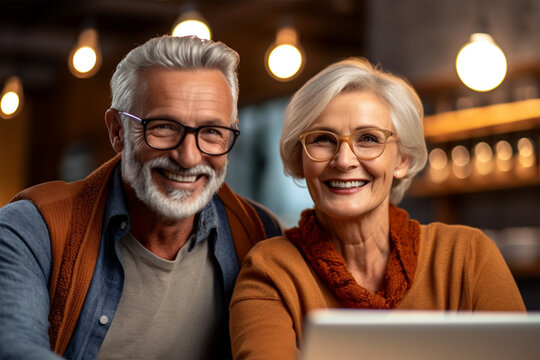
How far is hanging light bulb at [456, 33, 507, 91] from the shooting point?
399 cm

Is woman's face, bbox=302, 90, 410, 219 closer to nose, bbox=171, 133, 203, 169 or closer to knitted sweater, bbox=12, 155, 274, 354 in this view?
nose, bbox=171, 133, 203, 169

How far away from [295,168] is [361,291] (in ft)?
1.35

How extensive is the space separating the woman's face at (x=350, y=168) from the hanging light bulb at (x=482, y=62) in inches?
101

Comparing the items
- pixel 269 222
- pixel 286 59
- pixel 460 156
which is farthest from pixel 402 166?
pixel 460 156

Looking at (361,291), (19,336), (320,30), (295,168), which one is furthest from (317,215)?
(320,30)

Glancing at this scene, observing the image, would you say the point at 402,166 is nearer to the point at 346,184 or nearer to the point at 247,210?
the point at 346,184

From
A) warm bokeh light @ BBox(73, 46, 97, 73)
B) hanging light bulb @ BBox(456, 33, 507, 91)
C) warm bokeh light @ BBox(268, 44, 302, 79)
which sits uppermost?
warm bokeh light @ BBox(73, 46, 97, 73)

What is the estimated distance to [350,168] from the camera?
166cm

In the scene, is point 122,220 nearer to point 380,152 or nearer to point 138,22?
point 380,152

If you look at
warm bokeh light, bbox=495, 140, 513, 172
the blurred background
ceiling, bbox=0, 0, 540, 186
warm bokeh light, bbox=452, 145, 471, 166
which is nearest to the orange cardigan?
the blurred background

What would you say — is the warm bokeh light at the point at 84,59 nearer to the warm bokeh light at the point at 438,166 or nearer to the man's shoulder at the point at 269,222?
the warm bokeh light at the point at 438,166

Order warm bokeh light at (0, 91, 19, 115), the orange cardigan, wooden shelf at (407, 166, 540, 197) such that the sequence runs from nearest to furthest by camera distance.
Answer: the orange cardigan < wooden shelf at (407, 166, 540, 197) < warm bokeh light at (0, 91, 19, 115)

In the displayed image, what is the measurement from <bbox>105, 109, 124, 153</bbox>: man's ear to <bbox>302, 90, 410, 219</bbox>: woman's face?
51 cm

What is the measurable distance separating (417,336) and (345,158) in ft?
2.53
